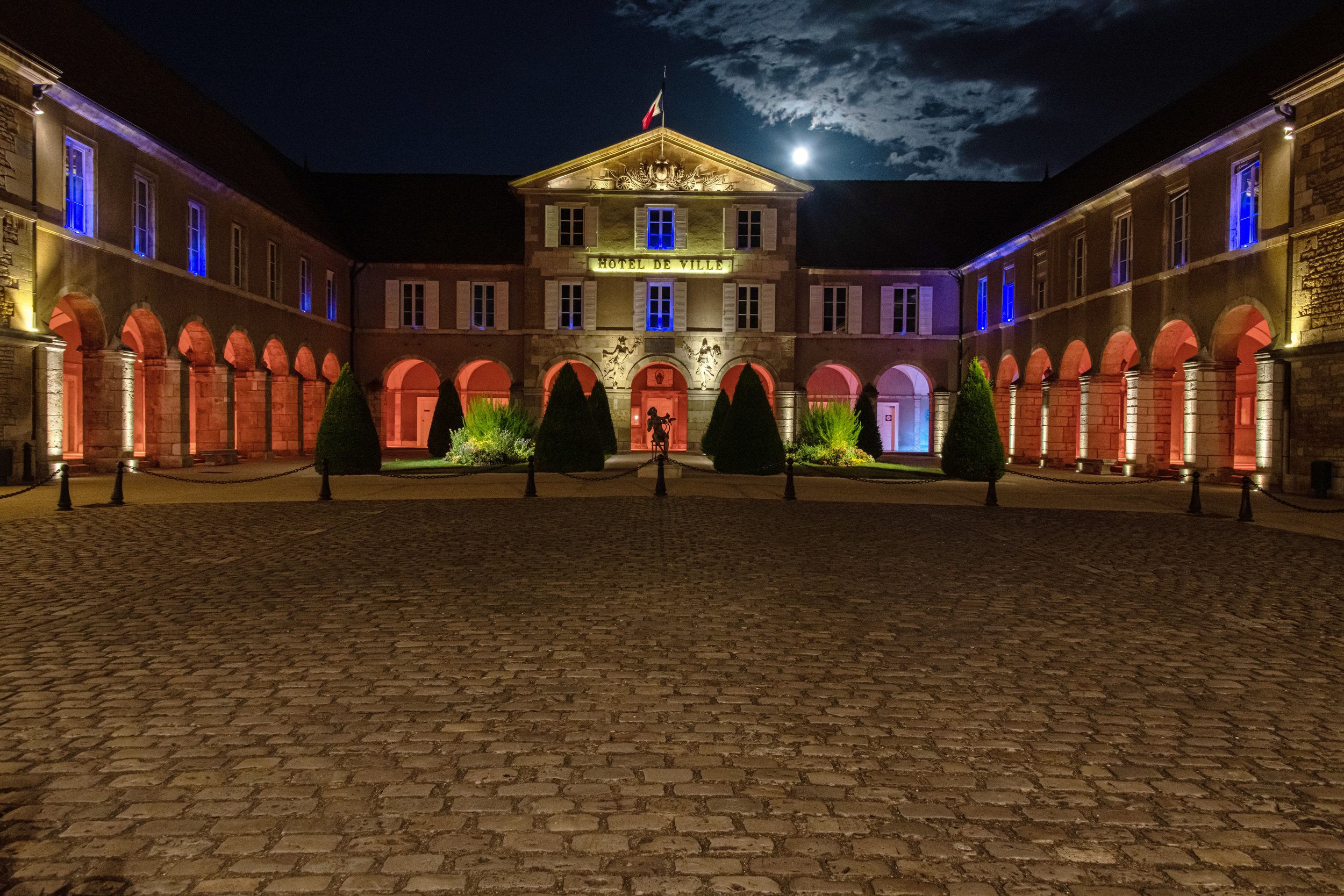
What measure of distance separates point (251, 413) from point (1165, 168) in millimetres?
25182

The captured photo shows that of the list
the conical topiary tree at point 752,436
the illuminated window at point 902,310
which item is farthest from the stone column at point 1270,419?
the illuminated window at point 902,310

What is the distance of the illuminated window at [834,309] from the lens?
36.3 metres

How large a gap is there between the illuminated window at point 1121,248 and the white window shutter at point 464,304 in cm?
2221

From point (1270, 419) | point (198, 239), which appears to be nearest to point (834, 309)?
point (1270, 419)

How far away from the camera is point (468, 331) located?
35.7 metres

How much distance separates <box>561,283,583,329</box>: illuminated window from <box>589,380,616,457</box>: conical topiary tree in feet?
10.2

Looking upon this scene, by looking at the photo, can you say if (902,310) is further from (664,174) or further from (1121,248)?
(1121,248)

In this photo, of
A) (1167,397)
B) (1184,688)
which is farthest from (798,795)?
(1167,397)

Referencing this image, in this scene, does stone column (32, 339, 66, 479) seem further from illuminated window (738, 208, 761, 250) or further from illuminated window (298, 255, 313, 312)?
illuminated window (738, 208, 761, 250)

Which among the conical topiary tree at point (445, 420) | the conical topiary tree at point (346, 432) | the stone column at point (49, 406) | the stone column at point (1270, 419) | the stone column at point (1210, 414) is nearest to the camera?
the stone column at point (49, 406)

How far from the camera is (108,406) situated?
67.8 ft

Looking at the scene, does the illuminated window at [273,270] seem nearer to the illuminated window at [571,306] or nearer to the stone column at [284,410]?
the stone column at [284,410]

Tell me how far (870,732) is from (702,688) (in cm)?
99

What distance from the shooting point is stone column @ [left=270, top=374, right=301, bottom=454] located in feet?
97.6
